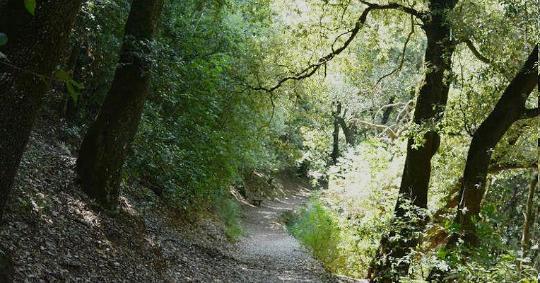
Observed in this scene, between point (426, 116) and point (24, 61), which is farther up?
point (426, 116)

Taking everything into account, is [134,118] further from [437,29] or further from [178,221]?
[437,29]

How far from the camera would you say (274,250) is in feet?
51.1

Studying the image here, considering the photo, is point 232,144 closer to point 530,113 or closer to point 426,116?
point 426,116

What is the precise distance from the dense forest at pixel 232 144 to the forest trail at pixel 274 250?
0.14m

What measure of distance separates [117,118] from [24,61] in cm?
429

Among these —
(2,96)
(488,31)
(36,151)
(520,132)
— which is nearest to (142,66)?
(36,151)

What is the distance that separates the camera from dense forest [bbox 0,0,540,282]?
16.9 ft

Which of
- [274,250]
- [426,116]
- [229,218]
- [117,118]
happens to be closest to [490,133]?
[426,116]

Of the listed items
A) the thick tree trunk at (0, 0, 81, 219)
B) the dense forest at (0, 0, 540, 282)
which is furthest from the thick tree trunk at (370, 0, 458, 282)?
the thick tree trunk at (0, 0, 81, 219)

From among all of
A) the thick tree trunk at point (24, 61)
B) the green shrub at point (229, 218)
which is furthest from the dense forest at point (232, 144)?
the green shrub at point (229, 218)

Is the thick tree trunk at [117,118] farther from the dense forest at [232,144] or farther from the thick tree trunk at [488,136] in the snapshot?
the thick tree trunk at [488,136]

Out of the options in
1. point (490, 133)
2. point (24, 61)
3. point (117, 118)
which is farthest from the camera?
point (117, 118)

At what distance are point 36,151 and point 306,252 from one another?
31.3ft

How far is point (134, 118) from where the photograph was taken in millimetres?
7941
